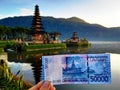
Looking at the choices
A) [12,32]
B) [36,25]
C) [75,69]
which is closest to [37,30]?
[36,25]

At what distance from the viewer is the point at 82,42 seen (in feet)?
448

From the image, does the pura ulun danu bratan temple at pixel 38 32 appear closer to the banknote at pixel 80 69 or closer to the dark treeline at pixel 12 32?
the dark treeline at pixel 12 32

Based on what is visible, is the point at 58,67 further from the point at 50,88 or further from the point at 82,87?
the point at 82,87

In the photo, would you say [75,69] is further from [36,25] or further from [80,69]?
[36,25]

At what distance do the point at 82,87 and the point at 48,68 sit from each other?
24.8m

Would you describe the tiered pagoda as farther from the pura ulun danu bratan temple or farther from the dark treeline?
the dark treeline

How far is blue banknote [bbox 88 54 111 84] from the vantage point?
2.39m

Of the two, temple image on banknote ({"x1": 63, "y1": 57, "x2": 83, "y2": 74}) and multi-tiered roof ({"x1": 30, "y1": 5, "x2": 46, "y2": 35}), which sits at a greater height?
multi-tiered roof ({"x1": 30, "y1": 5, "x2": 46, "y2": 35})

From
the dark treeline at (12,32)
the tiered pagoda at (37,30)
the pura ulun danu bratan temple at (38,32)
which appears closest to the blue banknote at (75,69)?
the dark treeline at (12,32)

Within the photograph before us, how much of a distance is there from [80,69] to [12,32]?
381 ft

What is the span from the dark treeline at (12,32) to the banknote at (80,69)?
105 meters

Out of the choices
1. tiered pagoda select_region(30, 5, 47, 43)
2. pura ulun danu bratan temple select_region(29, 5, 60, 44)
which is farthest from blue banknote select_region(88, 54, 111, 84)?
tiered pagoda select_region(30, 5, 47, 43)

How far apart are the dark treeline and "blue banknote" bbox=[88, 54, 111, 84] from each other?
105m

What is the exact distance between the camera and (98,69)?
7.98ft
